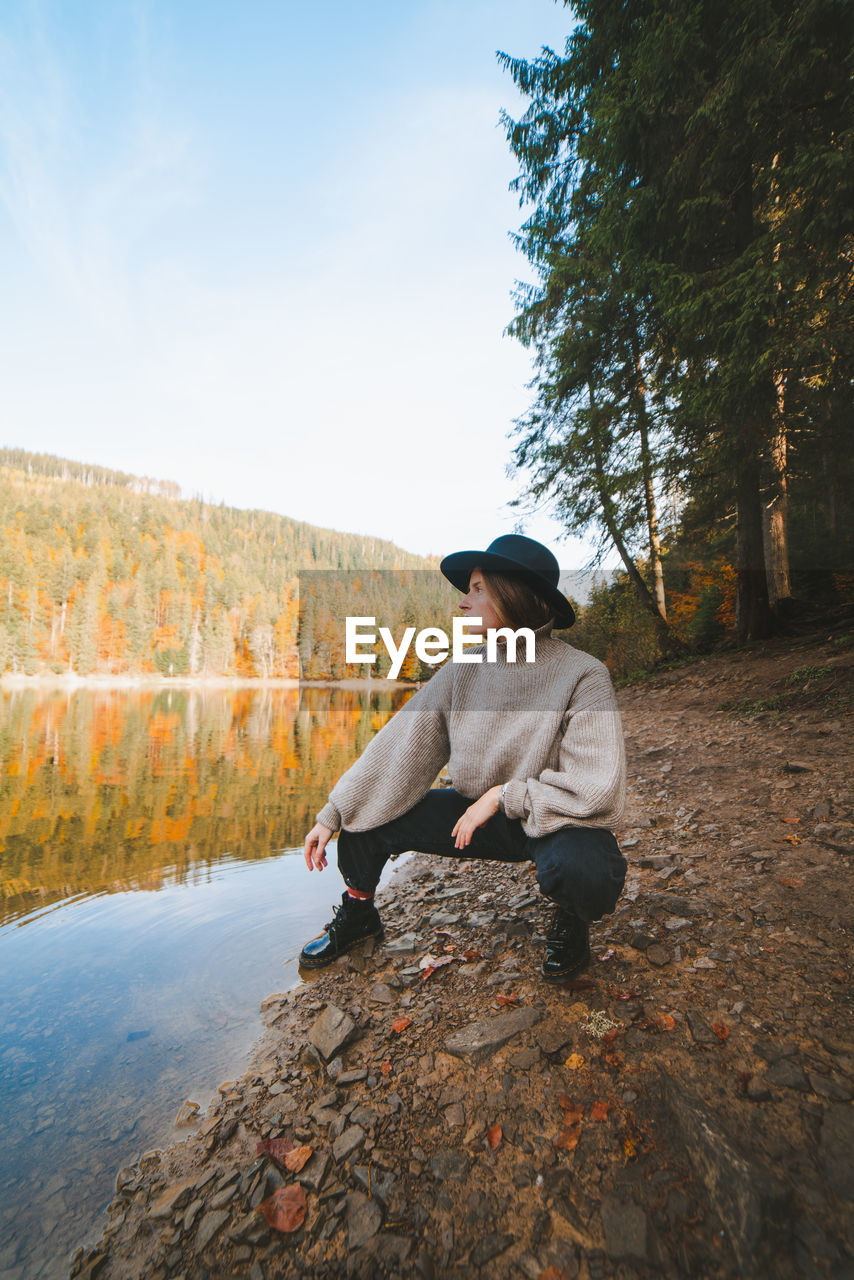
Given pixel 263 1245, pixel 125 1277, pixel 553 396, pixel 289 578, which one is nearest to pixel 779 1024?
pixel 263 1245

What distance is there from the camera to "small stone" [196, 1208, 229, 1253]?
1.56 m

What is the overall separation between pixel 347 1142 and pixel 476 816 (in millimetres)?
1180

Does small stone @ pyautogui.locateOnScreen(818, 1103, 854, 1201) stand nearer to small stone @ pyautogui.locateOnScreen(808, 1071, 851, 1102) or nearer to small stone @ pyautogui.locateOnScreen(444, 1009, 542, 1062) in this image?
small stone @ pyautogui.locateOnScreen(808, 1071, 851, 1102)

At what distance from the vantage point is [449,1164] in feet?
5.46

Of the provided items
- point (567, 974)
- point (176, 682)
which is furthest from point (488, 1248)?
point (176, 682)

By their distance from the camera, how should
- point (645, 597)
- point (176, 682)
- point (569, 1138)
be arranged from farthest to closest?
1. point (176, 682)
2. point (645, 597)
3. point (569, 1138)

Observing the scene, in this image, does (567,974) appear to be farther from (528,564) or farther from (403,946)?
(528,564)

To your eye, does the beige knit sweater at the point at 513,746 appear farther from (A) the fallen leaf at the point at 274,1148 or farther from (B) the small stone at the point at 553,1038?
(A) the fallen leaf at the point at 274,1148

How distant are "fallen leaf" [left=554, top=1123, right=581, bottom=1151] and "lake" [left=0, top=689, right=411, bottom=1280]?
149 centimetres

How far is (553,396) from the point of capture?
36.2ft

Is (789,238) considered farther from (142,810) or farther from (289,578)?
→ (289,578)

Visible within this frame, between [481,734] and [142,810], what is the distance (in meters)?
6.94

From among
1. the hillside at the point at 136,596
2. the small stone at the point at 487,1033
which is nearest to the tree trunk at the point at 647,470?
the small stone at the point at 487,1033

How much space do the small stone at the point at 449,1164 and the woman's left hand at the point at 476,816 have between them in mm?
1031
